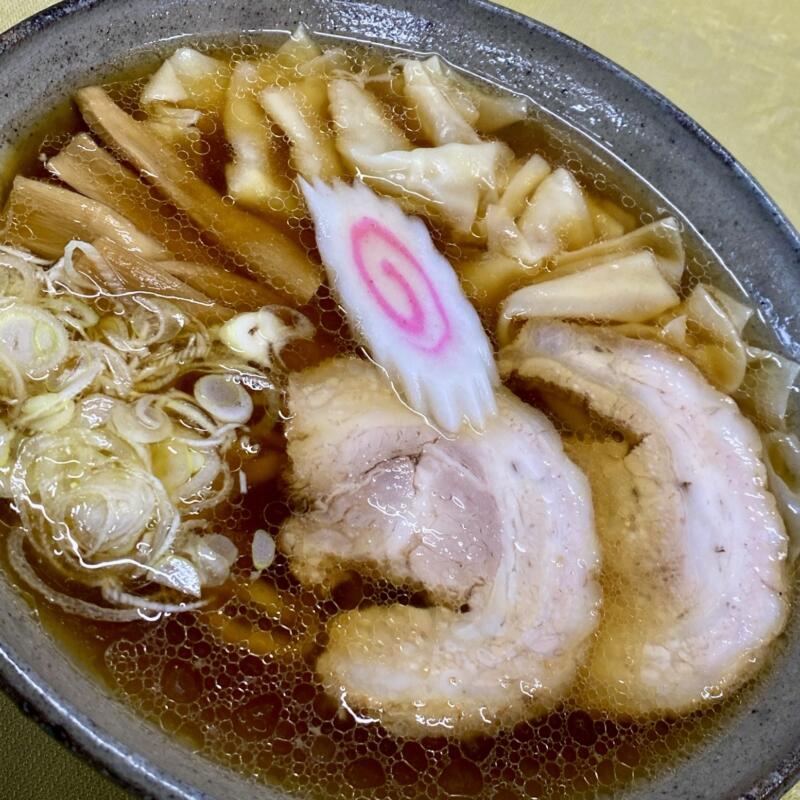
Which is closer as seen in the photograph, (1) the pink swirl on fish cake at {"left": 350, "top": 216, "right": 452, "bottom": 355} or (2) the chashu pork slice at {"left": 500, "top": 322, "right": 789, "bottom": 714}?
(2) the chashu pork slice at {"left": 500, "top": 322, "right": 789, "bottom": 714}

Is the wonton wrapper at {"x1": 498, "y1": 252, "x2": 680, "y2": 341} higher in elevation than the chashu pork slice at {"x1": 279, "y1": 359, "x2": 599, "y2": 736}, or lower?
higher

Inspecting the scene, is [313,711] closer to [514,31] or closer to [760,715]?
[760,715]

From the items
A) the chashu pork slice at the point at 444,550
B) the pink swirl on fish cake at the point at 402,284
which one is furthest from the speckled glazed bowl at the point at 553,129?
the pink swirl on fish cake at the point at 402,284

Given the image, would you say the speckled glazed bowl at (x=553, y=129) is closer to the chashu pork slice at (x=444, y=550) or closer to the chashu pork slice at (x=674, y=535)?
the chashu pork slice at (x=674, y=535)

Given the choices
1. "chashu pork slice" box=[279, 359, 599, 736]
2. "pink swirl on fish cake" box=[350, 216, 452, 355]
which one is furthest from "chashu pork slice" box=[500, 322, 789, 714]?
"pink swirl on fish cake" box=[350, 216, 452, 355]

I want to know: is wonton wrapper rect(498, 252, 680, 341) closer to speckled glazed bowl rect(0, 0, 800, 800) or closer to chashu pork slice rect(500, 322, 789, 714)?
chashu pork slice rect(500, 322, 789, 714)

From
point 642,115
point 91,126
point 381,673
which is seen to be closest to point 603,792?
point 381,673

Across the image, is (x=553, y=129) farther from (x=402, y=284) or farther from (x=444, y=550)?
(x=444, y=550)
